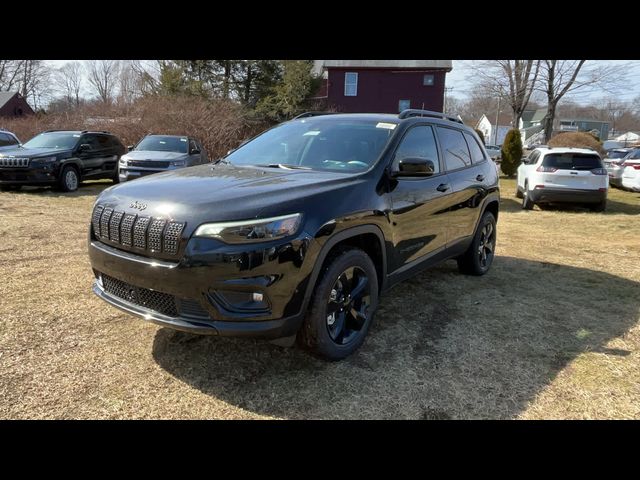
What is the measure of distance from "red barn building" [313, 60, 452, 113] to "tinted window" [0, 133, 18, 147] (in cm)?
2311

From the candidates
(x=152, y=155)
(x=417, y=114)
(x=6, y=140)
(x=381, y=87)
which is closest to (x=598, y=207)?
(x=417, y=114)

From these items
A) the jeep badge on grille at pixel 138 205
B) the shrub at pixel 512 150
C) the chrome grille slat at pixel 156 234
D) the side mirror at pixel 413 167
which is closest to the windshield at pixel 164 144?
the side mirror at pixel 413 167

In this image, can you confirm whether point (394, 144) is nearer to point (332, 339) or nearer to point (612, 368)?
point (332, 339)

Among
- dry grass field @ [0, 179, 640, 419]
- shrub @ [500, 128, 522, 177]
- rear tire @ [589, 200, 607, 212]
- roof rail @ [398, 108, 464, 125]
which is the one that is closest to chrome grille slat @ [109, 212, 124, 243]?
dry grass field @ [0, 179, 640, 419]

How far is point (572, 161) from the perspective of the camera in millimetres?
11383

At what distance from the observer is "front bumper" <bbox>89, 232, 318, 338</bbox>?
8.70 feet

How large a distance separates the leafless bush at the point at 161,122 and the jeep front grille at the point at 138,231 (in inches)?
638

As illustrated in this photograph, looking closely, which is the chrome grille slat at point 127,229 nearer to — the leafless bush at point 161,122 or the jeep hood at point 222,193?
the jeep hood at point 222,193

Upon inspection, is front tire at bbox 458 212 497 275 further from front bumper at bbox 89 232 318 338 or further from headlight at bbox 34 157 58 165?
headlight at bbox 34 157 58 165

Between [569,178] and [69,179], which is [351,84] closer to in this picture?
[569,178]

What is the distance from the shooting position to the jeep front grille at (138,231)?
272cm
